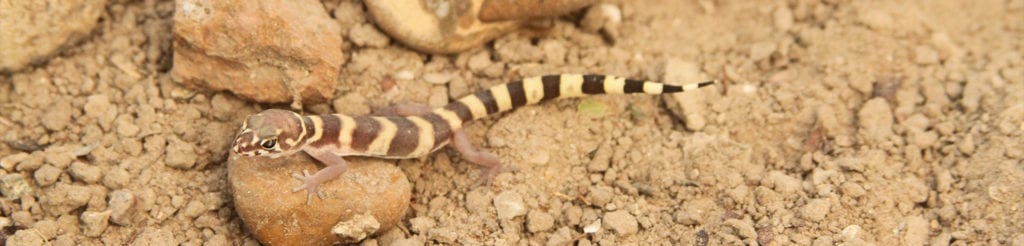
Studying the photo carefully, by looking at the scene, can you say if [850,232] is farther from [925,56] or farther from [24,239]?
[24,239]

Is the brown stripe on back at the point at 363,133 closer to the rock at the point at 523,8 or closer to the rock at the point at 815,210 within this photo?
the rock at the point at 523,8

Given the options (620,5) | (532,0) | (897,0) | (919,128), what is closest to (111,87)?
(532,0)

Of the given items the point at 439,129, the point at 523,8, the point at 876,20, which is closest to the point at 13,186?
the point at 439,129

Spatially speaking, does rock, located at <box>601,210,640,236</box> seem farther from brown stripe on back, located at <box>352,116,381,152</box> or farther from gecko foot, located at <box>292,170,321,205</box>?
gecko foot, located at <box>292,170,321,205</box>

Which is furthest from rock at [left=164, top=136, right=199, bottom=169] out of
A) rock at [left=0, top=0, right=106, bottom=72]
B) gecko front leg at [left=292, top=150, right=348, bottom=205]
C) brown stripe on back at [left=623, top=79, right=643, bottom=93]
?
brown stripe on back at [left=623, top=79, right=643, bottom=93]

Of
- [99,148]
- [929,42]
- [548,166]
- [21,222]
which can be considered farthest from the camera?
[929,42]

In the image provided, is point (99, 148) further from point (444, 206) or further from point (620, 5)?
point (620, 5)
